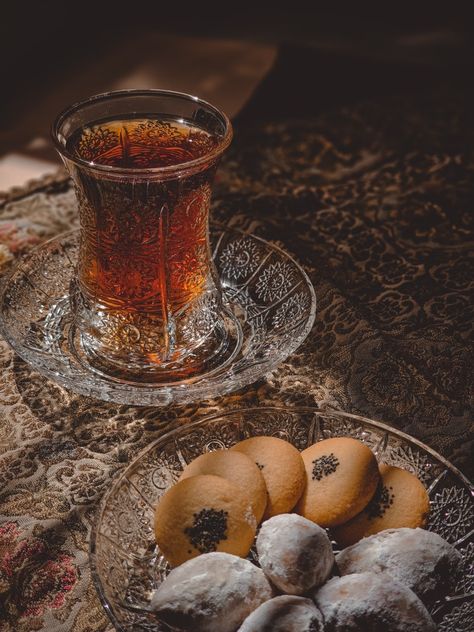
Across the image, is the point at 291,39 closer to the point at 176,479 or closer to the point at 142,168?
the point at 142,168

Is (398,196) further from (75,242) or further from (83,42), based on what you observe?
(83,42)

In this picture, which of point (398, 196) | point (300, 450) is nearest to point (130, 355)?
point (300, 450)

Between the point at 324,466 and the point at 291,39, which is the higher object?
the point at 324,466

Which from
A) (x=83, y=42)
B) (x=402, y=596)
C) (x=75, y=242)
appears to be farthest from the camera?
(x=83, y=42)

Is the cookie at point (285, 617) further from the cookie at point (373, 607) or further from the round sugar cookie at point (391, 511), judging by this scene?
the round sugar cookie at point (391, 511)

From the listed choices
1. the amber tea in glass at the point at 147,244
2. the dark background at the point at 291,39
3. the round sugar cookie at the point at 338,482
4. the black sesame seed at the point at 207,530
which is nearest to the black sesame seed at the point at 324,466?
the round sugar cookie at the point at 338,482

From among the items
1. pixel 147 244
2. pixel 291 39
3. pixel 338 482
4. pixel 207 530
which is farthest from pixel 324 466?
pixel 291 39

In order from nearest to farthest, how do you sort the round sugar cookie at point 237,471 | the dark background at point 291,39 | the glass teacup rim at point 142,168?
the round sugar cookie at point 237,471 → the glass teacup rim at point 142,168 → the dark background at point 291,39
